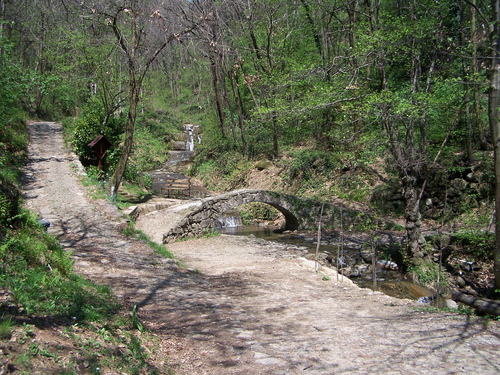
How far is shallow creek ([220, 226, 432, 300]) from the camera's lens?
9.67 metres

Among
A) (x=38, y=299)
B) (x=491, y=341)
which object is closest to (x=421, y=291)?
(x=491, y=341)

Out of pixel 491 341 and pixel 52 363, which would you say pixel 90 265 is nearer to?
pixel 52 363

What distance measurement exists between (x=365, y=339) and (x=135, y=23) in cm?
1090

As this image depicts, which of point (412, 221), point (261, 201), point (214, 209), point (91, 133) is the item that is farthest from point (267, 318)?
point (91, 133)

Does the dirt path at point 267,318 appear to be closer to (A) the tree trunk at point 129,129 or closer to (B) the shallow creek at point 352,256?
(B) the shallow creek at point 352,256

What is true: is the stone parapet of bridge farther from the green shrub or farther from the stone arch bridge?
the green shrub

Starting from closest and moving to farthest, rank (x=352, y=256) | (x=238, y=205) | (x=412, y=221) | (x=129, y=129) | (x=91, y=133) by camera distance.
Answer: (x=412, y=221)
(x=129, y=129)
(x=352, y=256)
(x=238, y=205)
(x=91, y=133)

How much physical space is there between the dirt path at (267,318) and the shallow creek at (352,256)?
2034 mm

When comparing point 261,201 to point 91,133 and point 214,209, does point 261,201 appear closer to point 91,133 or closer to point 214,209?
point 214,209

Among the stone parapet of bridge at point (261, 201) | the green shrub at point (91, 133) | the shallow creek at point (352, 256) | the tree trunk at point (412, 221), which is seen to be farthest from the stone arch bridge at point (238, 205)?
the green shrub at point (91, 133)

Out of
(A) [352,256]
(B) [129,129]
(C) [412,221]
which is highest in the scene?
(B) [129,129]

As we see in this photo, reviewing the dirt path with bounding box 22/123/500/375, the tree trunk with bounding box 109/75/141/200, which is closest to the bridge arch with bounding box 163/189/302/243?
the tree trunk with bounding box 109/75/141/200

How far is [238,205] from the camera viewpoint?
48.9 feet

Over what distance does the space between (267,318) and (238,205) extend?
9.78 metres
